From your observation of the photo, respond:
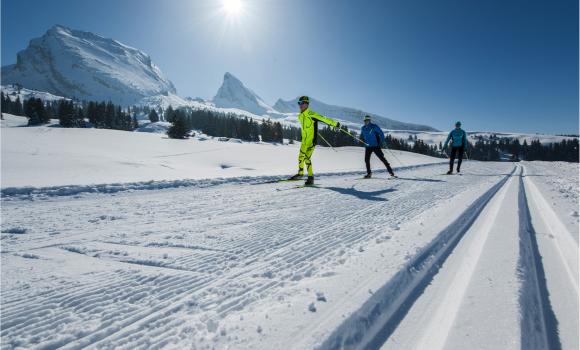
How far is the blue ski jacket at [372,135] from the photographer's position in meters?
10.7

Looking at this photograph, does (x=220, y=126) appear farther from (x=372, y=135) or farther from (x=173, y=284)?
(x=173, y=284)

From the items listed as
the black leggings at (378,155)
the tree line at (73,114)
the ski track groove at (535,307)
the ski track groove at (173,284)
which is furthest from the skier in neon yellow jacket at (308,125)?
the tree line at (73,114)

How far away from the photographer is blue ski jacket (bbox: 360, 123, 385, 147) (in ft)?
35.2

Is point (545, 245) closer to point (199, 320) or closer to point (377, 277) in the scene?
point (377, 277)

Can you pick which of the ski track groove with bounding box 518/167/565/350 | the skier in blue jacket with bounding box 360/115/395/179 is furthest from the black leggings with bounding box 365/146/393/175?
the ski track groove with bounding box 518/167/565/350

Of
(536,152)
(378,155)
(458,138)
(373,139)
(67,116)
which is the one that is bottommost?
(378,155)

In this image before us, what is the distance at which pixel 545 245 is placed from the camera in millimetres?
3080

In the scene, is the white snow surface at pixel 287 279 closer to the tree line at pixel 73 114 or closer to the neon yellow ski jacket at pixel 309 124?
the neon yellow ski jacket at pixel 309 124

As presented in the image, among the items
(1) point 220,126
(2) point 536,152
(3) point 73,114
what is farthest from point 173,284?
(2) point 536,152

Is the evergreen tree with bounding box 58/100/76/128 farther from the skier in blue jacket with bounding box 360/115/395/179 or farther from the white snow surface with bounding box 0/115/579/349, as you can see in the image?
the white snow surface with bounding box 0/115/579/349

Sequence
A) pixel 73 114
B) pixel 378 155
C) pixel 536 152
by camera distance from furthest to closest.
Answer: pixel 536 152 < pixel 73 114 < pixel 378 155

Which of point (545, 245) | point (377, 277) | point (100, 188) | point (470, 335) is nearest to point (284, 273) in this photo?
point (377, 277)

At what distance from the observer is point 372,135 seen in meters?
10.8

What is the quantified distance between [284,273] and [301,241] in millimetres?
830
